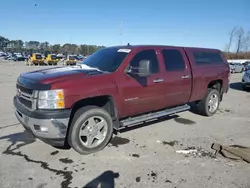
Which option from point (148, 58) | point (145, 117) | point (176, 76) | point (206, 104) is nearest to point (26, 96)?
point (145, 117)

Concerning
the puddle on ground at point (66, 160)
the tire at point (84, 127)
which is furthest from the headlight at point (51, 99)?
the puddle on ground at point (66, 160)

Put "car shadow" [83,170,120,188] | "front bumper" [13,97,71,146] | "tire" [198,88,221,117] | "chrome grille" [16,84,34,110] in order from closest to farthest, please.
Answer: "car shadow" [83,170,120,188] → "front bumper" [13,97,71,146] → "chrome grille" [16,84,34,110] → "tire" [198,88,221,117]

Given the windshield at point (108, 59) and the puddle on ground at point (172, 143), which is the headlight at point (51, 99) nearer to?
the windshield at point (108, 59)

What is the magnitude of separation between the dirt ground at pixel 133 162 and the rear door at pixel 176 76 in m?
0.78

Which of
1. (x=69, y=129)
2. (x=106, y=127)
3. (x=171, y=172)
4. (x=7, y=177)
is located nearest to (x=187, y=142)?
(x=171, y=172)

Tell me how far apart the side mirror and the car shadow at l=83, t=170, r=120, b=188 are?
1.89 m

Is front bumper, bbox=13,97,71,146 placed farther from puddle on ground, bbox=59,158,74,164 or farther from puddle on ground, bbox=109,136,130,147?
puddle on ground, bbox=109,136,130,147

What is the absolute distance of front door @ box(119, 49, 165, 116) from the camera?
14.5ft

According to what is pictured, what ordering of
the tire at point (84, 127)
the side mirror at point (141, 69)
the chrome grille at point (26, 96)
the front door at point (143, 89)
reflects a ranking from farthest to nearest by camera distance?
the front door at point (143, 89)
the side mirror at point (141, 69)
the tire at point (84, 127)
the chrome grille at point (26, 96)

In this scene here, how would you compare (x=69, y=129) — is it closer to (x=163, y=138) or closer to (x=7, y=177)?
(x=7, y=177)

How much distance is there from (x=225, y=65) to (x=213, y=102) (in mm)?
1224

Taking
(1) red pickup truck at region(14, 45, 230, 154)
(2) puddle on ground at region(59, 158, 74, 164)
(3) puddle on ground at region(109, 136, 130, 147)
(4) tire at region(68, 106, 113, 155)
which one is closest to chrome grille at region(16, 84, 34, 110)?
(1) red pickup truck at region(14, 45, 230, 154)

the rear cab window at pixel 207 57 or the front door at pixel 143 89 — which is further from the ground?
the rear cab window at pixel 207 57

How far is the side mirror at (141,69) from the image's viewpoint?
13.8 feet
